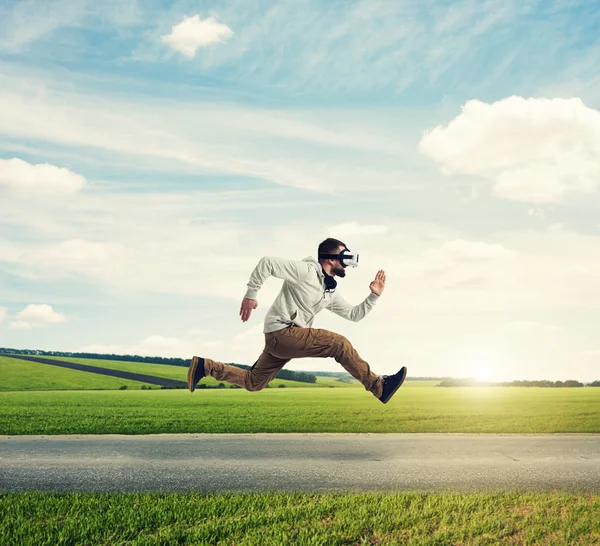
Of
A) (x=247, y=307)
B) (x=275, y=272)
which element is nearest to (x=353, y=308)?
(x=275, y=272)

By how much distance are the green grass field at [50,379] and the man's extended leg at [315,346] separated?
163ft

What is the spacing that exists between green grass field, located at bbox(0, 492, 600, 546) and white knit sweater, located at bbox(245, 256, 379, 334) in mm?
3423

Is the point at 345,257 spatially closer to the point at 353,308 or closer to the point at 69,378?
the point at 353,308

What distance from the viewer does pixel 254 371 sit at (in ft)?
17.1

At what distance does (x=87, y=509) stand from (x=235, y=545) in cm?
260

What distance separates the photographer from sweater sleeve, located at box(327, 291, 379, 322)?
205 inches

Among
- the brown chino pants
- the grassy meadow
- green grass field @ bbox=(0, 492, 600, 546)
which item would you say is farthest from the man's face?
the grassy meadow

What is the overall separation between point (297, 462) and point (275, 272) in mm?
7798

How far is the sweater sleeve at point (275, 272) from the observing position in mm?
4840

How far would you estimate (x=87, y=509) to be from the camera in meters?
8.21

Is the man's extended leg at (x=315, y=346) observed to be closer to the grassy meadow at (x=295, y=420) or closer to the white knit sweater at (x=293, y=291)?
the white knit sweater at (x=293, y=291)

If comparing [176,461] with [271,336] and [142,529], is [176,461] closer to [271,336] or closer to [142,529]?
[142,529]

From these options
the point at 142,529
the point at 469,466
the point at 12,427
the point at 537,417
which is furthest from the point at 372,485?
the point at 537,417

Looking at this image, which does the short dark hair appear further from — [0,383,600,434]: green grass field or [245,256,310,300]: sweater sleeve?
[0,383,600,434]: green grass field
